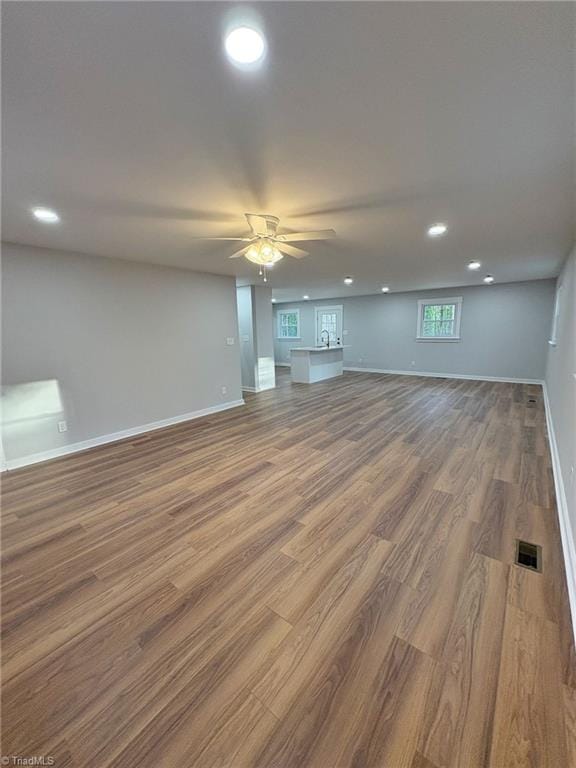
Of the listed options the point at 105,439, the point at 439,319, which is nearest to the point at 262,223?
the point at 105,439

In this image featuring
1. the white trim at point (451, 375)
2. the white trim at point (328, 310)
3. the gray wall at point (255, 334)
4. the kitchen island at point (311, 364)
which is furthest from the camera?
the white trim at point (328, 310)

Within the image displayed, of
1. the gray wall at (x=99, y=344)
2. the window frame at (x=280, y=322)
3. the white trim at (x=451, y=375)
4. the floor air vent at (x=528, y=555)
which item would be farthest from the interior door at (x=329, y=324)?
the floor air vent at (x=528, y=555)

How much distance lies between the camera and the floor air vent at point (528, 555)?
72.1 inches

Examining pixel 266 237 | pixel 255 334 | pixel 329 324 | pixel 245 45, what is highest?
pixel 245 45

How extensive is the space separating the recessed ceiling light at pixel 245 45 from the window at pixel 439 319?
8.05 m

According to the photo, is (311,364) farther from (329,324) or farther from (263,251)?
(263,251)

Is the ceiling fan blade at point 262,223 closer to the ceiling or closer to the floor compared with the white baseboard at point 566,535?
closer to the ceiling

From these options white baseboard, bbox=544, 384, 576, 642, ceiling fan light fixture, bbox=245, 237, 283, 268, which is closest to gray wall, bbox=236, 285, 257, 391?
ceiling fan light fixture, bbox=245, 237, 283, 268

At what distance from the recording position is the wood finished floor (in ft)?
3.51

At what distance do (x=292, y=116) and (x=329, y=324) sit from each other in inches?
344

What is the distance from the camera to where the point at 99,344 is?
3963 millimetres

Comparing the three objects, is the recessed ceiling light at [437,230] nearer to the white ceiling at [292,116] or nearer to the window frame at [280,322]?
the white ceiling at [292,116]

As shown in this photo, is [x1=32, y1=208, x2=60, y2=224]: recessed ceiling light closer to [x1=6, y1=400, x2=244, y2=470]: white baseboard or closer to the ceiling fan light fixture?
the ceiling fan light fixture

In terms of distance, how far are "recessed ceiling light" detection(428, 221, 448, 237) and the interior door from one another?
6407mm
